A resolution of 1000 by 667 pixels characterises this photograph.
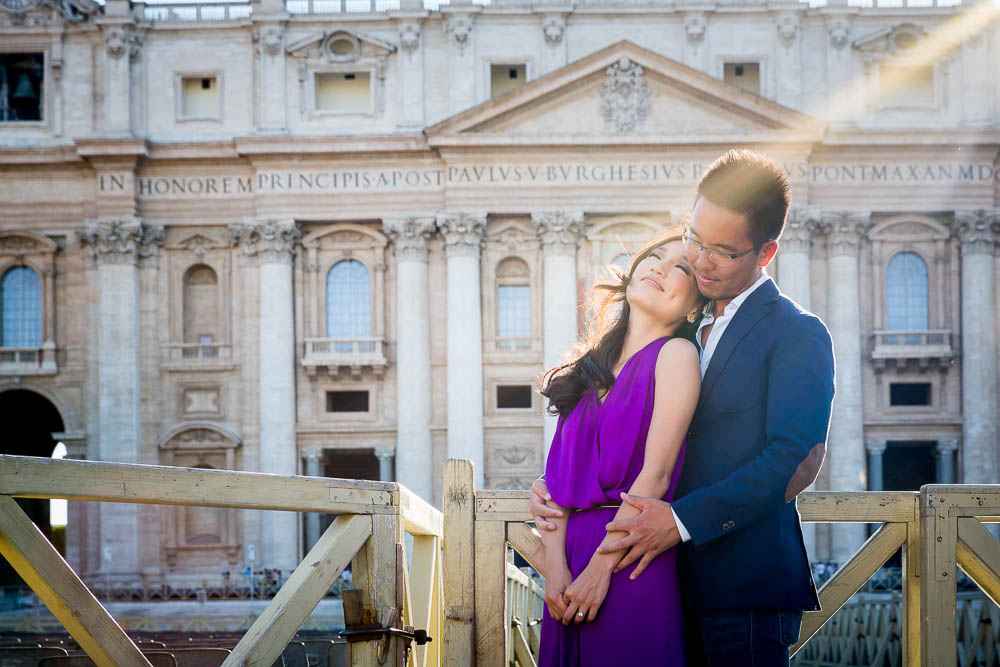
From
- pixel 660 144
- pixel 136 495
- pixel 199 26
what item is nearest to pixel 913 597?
pixel 136 495

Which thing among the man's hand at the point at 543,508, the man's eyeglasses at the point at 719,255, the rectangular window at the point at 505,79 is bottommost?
the man's hand at the point at 543,508

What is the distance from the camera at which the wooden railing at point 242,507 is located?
3.75m

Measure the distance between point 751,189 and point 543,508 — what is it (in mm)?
1436

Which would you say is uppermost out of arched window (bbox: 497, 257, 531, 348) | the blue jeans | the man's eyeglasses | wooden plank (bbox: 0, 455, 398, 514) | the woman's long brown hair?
arched window (bbox: 497, 257, 531, 348)

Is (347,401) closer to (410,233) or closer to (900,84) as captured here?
(410,233)

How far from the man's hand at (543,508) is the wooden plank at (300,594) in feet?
2.32

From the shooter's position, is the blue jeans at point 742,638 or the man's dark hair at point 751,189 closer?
the blue jeans at point 742,638

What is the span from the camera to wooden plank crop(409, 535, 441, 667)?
221 inches

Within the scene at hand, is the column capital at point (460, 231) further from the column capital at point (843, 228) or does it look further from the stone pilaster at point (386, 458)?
the column capital at point (843, 228)

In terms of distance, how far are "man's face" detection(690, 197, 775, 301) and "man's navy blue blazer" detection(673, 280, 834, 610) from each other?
122mm

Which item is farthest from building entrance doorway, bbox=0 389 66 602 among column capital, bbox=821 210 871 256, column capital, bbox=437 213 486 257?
column capital, bbox=821 210 871 256

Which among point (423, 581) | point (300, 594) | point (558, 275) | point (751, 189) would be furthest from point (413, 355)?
point (751, 189)

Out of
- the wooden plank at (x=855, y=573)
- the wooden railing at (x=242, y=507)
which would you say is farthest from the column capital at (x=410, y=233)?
the wooden plank at (x=855, y=573)

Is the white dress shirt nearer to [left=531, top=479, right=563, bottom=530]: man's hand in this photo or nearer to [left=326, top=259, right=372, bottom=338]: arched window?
[left=531, top=479, right=563, bottom=530]: man's hand
